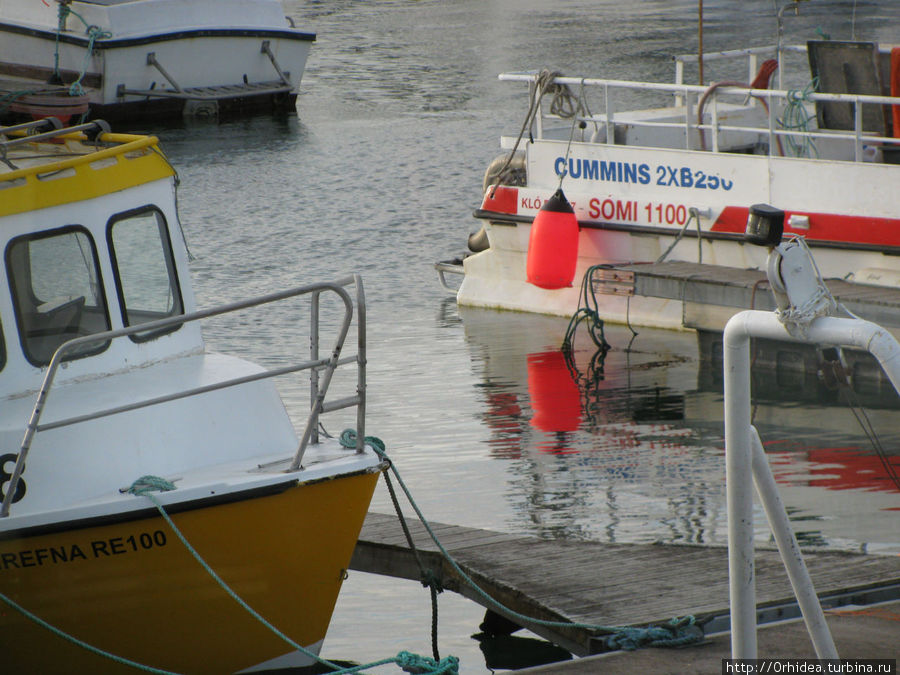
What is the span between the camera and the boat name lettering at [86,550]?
5.84 meters

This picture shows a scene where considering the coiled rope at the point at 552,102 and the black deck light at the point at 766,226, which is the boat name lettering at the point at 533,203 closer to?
the coiled rope at the point at 552,102

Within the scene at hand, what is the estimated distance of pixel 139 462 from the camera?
6.12 metres

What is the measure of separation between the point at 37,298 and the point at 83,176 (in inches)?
23.0

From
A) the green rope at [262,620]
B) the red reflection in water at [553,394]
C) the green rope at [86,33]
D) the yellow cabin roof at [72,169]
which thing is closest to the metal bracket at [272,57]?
the green rope at [86,33]

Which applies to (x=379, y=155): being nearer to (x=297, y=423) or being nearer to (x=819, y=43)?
(x=819, y=43)

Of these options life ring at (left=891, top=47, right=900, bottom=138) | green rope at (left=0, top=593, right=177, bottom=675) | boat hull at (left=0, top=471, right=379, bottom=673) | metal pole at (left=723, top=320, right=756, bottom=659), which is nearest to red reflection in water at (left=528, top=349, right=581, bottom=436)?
life ring at (left=891, top=47, right=900, bottom=138)

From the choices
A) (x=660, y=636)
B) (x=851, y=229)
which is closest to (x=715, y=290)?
(x=851, y=229)

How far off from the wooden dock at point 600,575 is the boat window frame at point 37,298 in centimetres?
179

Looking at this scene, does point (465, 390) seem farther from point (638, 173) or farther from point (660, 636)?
point (660, 636)

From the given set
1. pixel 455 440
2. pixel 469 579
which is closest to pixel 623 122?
pixel 455 440

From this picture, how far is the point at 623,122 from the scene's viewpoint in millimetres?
13250

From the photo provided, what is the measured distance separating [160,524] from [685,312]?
7039mm

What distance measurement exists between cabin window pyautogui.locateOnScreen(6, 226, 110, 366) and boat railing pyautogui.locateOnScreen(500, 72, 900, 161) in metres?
6.64

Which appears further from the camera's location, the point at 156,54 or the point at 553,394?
the point at 156,54
